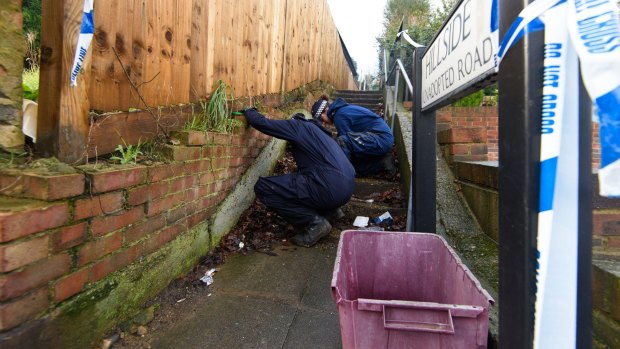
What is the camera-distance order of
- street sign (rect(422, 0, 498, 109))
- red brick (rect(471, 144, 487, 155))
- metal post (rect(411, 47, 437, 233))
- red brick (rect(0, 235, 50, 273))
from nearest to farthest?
street sign (rect(422, 0, 498, 109)), red brick (rect(0, 235, 50, 273)), metal post (rect(411, 47, 437, 233)), red brick (rect(471, 144, 487, 155))

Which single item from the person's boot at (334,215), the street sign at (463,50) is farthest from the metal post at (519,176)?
the person's boot at (334,215)

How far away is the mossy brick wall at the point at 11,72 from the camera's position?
4.77 ft

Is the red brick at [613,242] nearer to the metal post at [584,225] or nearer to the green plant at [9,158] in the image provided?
the metal post at [584,225]

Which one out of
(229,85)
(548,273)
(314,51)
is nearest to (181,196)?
(229,85)

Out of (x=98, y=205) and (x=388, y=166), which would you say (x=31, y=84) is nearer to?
(x=98, y=205)

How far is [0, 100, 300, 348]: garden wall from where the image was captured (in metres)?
1.35

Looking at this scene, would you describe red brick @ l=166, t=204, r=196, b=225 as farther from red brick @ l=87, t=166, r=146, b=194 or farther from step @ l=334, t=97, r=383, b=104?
step @ l=334, t=97, r=383, b=104

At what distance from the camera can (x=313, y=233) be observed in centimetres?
323

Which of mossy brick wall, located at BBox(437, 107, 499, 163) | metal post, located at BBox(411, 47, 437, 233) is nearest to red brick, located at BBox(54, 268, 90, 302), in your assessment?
metal post, located at BBox(411, 47, 437, 233)

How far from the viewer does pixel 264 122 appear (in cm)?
321

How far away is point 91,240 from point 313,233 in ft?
6.29

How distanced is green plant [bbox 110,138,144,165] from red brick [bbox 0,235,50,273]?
0.62 meters

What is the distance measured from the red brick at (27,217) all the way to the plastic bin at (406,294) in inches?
47.3

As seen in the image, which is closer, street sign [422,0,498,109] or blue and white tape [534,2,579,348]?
blue and white tape [534,2,579,348]
